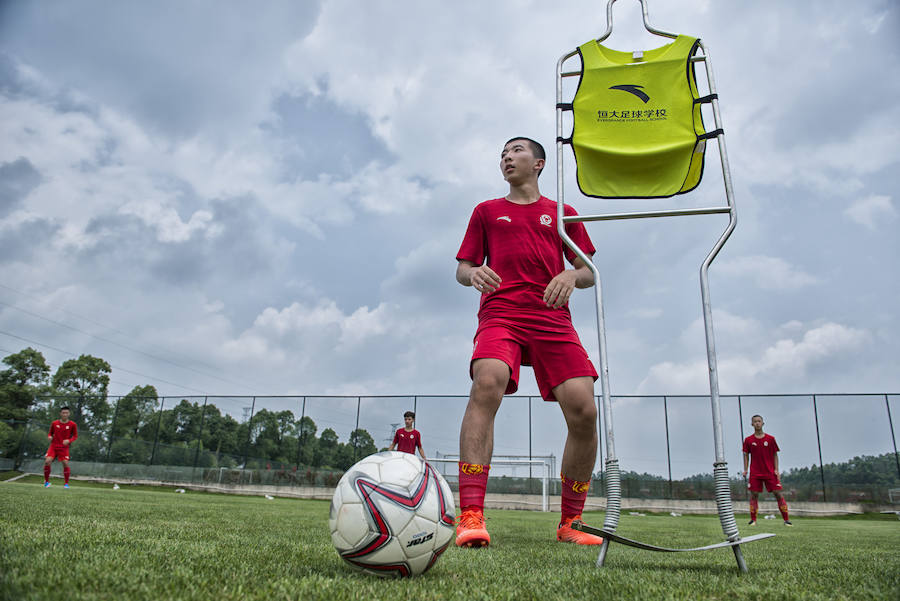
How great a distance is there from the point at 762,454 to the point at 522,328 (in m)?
9.83

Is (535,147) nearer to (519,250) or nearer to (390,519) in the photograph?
(519,250)

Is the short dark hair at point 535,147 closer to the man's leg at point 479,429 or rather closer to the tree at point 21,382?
the man's leg at point 479,429

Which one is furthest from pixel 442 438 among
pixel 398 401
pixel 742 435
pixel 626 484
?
pixel 742 435

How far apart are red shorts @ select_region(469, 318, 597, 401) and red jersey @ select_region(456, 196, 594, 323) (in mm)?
92

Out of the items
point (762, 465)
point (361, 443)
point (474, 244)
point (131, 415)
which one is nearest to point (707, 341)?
point (474, 244)

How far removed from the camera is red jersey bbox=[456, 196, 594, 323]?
3213mm

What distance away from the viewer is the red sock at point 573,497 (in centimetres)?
338

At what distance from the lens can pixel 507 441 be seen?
1814cm

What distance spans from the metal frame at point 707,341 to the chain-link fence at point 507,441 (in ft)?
41.8

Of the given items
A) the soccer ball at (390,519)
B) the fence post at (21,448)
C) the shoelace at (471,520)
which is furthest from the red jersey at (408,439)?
the fence post at (21,448)

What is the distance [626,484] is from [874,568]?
1647 centimetres

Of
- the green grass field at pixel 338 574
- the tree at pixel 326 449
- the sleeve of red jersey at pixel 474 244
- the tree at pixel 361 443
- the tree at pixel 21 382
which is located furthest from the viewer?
the tree at pixel 21 382

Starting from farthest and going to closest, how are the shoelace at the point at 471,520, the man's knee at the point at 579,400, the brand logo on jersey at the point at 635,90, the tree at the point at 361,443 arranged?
the tree at the point at 361,443 < the man's knee at the point at 579,400 < the shoelace at the point at 471,520 < the brand logo on jersey at the point at 635,90

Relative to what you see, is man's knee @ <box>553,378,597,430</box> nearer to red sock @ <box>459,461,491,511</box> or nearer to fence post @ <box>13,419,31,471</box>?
red sock @ <box>459,461,491,511</box>
